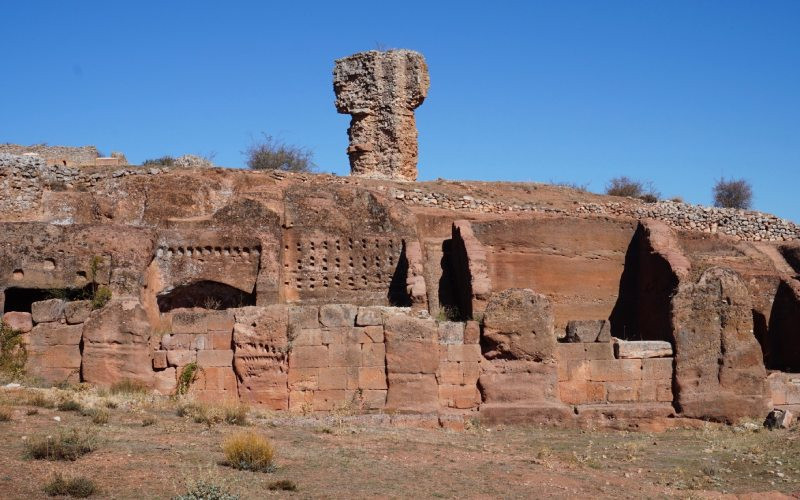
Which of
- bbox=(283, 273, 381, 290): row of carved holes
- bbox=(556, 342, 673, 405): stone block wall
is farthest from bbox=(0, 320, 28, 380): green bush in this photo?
bbox=(556, 342, 673, 405): stone block wall

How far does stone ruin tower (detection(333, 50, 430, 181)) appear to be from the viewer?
92.0 ft

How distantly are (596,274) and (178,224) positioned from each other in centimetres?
793

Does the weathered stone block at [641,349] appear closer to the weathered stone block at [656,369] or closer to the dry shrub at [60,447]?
the weathered stone block at [656,369]

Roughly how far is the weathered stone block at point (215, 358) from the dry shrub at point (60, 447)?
415cm

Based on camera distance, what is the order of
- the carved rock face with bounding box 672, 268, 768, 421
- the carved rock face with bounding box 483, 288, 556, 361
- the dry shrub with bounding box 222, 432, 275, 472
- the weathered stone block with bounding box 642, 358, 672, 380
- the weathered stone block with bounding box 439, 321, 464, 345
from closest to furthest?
1. the dry shrub with bounding box 222, 432, 275, 472
2. the carved rock face with bounding box 483, 288, 556, 361
3. the weathered stone block with bounding box 439, 321, 464, 345
4. the carved rock face with bounding box 672, 268, 768, 421
5. the weathered stone block with bounding box 642, 358, 672, 380

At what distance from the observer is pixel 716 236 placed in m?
21.3

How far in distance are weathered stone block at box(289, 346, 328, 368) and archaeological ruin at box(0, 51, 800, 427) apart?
0.02 metres

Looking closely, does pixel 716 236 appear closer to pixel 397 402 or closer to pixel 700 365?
pixel 700 365

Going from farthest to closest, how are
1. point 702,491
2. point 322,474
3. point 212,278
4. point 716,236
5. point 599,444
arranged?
point 716,236 → point 212,278 → point 599,444 → point 702,491 → point 322,474

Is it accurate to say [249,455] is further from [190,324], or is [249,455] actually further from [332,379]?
[190,324]

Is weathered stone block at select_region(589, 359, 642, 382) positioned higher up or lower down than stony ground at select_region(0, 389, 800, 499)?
higher up

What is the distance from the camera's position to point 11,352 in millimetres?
15336

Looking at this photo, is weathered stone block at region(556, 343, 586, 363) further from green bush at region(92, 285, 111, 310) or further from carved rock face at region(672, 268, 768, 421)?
green bush at region(92, 285, 111, 310)

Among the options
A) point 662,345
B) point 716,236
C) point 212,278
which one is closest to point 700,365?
point 662,345
